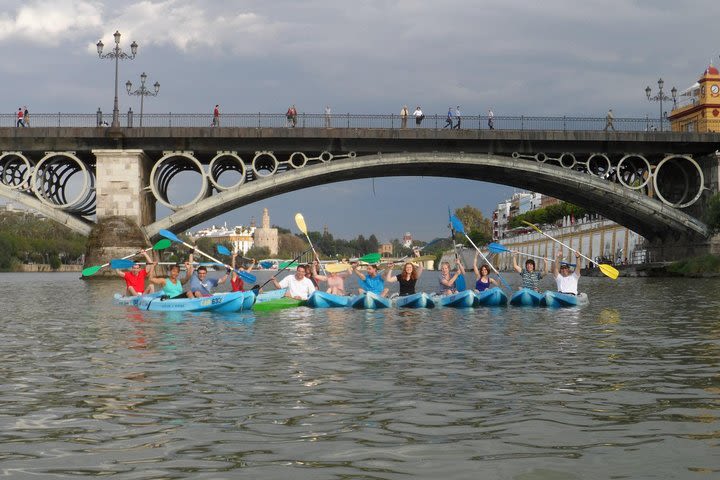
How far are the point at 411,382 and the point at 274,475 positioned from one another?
14.8ft

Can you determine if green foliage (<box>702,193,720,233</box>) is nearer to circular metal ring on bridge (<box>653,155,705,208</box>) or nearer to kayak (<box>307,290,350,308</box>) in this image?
circular metal ring on bridge (<box>653,155,705,208</box>)

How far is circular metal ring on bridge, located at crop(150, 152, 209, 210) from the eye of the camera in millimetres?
48531

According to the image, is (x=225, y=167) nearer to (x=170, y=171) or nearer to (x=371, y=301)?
(x=170, y=171)

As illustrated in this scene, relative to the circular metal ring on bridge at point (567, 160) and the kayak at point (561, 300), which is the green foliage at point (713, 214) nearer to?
the circular metal ring on bridge at point (567, 160)

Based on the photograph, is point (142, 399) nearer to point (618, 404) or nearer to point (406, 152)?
point (618, 404)

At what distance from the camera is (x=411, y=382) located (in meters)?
10.9

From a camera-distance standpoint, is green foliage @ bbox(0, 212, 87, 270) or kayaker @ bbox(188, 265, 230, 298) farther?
green foliage @ bbox(0, 212, 87, 270)

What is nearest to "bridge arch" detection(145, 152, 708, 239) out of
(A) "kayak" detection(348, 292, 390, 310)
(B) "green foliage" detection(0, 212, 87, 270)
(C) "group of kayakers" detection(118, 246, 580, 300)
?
(C) "group of kayakers" detection(118, 246, 580, 300)

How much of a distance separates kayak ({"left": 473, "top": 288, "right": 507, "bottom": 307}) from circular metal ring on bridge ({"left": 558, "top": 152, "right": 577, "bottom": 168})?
24.8 m

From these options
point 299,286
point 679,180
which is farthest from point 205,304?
point 679,180

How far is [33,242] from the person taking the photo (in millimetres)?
124188

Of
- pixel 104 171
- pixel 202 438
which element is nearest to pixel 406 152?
pixel 104 171

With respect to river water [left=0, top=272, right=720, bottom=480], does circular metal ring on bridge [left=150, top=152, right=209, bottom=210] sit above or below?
above

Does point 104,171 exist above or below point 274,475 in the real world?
above
